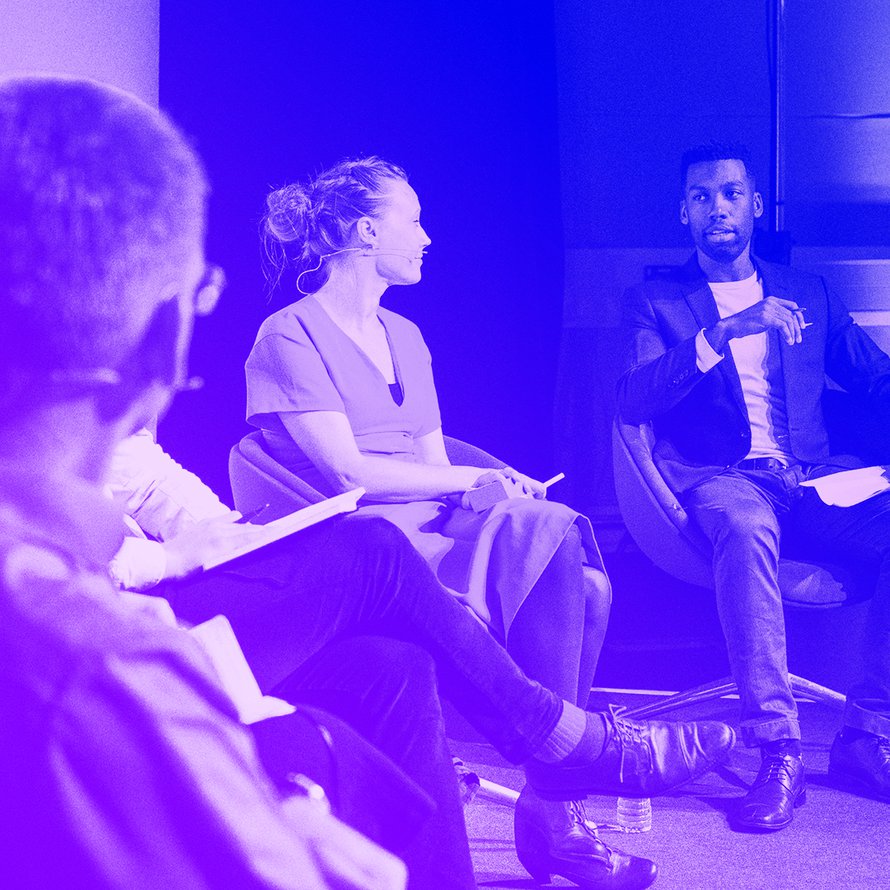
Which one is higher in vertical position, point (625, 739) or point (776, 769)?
point (625, 739)

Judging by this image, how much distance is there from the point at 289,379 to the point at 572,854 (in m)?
1.17

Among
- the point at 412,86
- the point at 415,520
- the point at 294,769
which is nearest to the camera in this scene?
the point at 294,769

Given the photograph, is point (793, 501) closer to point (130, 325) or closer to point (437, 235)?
point (437, 235)

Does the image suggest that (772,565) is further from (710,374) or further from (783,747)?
(710,374)

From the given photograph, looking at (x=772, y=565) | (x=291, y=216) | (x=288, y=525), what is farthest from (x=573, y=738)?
(x=291, y=216)

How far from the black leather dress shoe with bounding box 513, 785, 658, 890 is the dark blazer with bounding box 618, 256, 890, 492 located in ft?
3.52

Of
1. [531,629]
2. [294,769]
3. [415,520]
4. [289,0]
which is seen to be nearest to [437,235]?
[289,0]

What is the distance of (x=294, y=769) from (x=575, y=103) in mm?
3004

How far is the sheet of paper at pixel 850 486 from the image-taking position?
2.75 metres

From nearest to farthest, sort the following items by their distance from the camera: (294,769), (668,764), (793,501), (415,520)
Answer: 1. (294,769)
2. (668,764)
3. (415,520)
4. (793,501)

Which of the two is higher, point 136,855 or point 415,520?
point 136,855

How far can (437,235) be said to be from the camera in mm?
3521

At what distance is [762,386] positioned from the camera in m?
3.07

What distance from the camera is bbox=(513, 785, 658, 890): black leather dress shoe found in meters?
1.95
